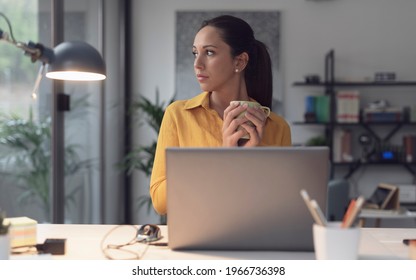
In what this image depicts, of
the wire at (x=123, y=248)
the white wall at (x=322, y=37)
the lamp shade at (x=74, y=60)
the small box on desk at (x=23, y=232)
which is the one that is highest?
the white wall at (x=322, y=37)

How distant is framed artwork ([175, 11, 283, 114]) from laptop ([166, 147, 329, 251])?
13.9ft

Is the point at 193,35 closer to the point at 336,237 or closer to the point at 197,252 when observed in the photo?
the point at 197,252

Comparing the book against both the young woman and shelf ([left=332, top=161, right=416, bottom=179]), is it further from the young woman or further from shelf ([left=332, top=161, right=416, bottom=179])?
the young woman

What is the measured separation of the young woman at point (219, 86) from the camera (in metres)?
2.02

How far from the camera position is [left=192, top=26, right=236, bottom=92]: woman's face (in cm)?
203

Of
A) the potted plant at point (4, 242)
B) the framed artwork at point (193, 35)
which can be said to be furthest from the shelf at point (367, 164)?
the potted plant at point (4, 242)

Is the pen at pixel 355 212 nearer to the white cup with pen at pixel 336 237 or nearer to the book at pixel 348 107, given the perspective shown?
the white cup with pen at pixel 336 237

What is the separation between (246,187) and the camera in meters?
1.15

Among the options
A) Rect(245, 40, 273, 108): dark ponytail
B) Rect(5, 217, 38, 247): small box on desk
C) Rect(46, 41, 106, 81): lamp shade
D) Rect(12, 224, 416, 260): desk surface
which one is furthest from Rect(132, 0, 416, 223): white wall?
Rect(5, 217, 38, 247): small box on desk

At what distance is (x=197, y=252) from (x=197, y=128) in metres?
0.87

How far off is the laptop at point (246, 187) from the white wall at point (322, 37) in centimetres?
437

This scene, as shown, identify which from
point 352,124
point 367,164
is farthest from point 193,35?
point 367,164

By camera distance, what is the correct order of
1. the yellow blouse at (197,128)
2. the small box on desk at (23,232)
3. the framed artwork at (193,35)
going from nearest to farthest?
the small box on desk at (23,232)
the yellow blouse at (197,128)
the framed artwork at (193,35)
